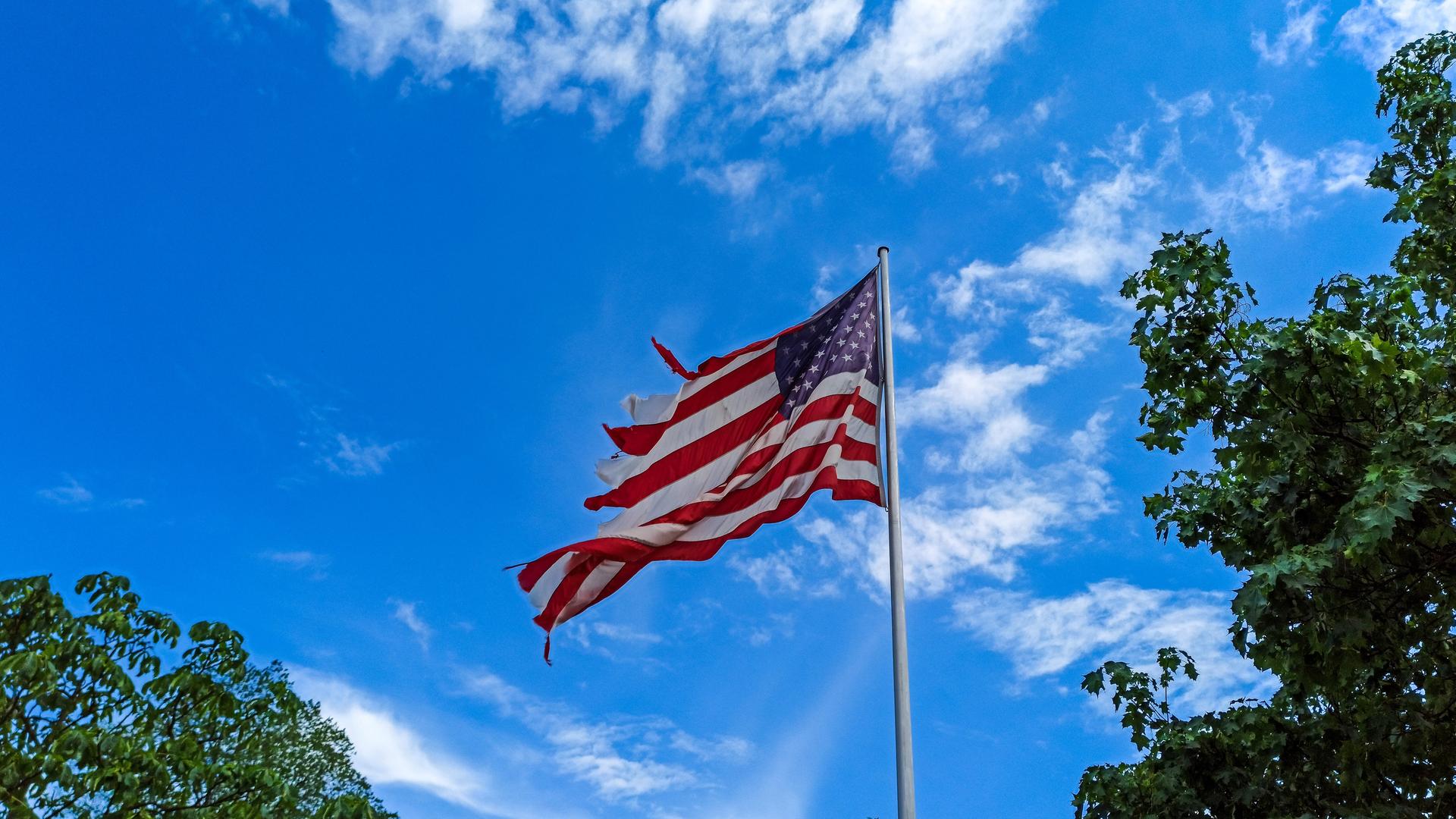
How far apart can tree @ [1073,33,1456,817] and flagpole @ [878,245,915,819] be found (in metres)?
2.56

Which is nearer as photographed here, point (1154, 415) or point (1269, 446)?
point (1269, 446)

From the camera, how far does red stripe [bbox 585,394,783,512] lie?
12.5m

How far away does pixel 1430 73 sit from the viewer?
1403cm

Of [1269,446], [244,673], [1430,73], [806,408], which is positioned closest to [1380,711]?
[1269,446]

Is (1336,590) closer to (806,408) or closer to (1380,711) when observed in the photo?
(1380,711)

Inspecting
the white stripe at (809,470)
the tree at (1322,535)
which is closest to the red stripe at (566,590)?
the white stripe at (809,470)

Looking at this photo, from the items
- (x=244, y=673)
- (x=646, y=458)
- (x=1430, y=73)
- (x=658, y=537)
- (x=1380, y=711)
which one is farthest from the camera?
(x=244, y=673)

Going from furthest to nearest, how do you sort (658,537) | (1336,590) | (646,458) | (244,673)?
1. (244,673)
2. (646,458)
3. (658,537)
4. (1336,590)

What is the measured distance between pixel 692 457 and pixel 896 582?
10.9ft

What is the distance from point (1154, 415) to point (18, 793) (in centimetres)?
1282

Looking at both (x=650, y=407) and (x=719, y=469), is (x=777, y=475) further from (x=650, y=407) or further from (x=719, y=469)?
(x=650, y=407)

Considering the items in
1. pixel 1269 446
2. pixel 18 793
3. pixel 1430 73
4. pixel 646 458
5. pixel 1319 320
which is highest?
pixel 1430 73

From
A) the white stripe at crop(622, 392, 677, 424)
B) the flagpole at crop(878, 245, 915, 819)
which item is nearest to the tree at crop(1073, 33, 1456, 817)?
the flagpole at crop(878, 245, 915, 819)

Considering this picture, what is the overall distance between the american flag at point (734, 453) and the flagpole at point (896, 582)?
0.28 m
